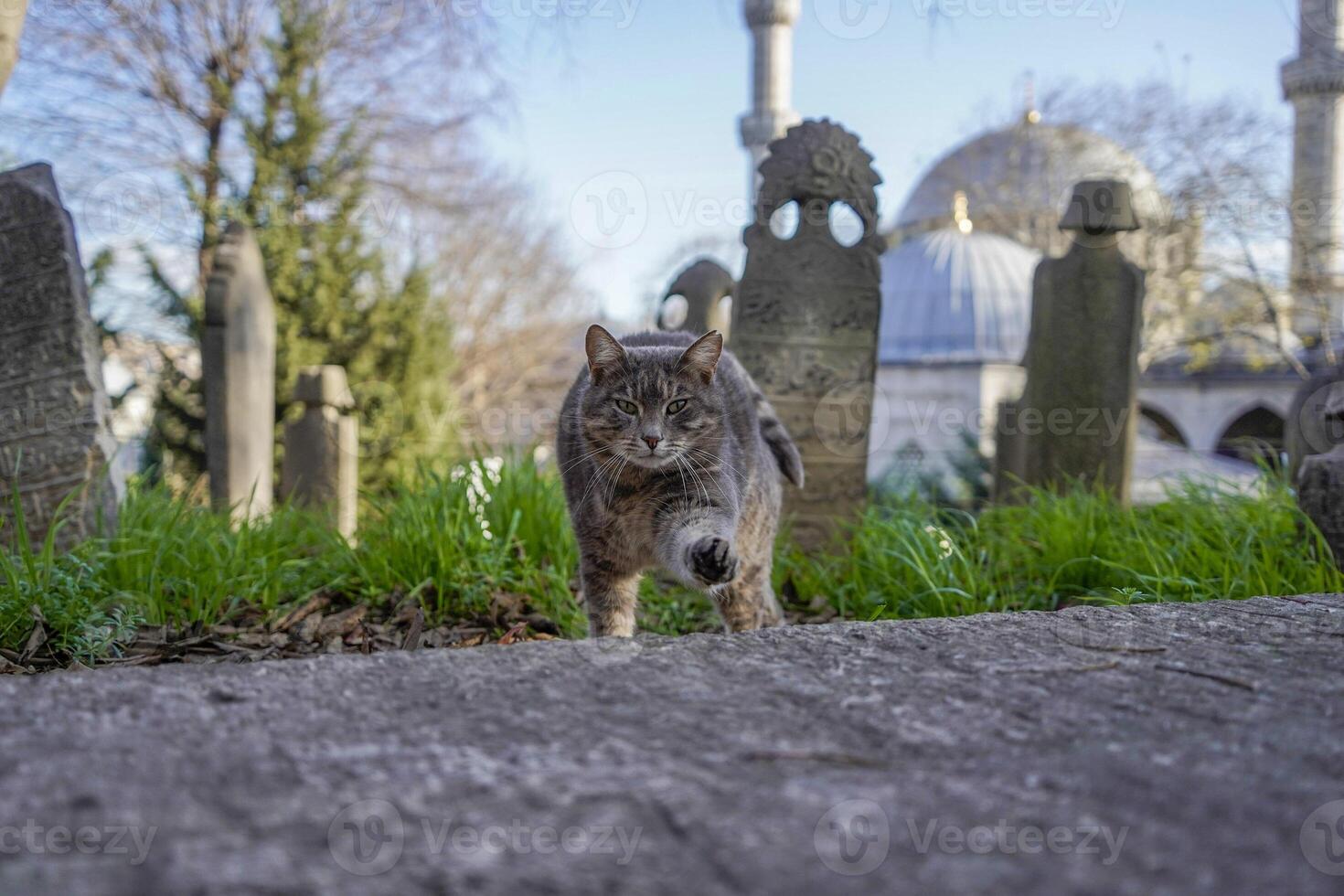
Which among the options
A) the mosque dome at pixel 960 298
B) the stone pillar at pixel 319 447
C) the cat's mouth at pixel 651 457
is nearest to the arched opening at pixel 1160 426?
the mosque dome at pixel 960 298

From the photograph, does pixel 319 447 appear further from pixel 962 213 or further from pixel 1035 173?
pixel 962 213

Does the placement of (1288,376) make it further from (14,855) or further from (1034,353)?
(14,855)

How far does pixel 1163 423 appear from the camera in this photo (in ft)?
116

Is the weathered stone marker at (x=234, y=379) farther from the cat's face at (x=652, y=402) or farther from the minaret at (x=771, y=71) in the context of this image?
the minaret at (x=771, y=71)

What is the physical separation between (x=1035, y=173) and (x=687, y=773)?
89.8 feet

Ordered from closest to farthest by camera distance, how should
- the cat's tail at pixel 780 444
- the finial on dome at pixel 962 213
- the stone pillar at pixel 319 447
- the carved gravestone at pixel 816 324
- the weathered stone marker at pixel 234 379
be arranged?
1. the cat's tail at pixel 780 444
2. the carved gravestone at pixel 816 324
3. the weathered stone marker at pixel 234 379
4. the stone pillar at pixel 319 447
5. the finial on dome at pixel 962 213


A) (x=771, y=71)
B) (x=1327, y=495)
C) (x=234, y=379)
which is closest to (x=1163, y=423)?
(x=771, y=71)

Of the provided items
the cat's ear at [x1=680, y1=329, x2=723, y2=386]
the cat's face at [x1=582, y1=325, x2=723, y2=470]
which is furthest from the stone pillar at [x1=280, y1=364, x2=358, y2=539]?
the cat's ear at [x1=680, y1=329, x2=723, y2=386]

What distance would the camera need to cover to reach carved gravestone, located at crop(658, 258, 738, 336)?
737 centimetres

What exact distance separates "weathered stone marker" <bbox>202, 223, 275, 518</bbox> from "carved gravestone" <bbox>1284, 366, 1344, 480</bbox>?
7340 mm

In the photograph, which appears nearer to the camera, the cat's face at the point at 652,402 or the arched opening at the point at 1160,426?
the cat's face at the point at 652,402

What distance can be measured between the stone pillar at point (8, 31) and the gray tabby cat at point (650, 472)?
312cm

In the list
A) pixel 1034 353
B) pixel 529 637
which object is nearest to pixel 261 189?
pixel 1034 353

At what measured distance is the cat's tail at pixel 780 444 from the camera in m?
4.00
